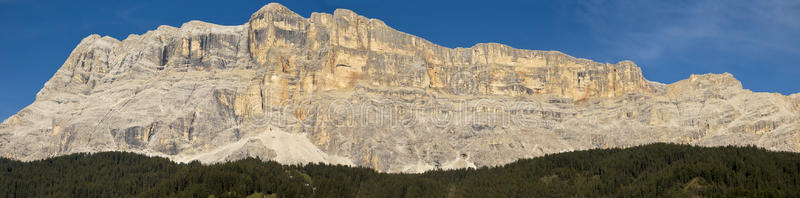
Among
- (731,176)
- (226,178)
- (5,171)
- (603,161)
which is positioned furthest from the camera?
(5,171)

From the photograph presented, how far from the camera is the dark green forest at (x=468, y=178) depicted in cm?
11906

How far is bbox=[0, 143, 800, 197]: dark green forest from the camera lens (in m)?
119

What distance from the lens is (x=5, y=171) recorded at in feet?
485

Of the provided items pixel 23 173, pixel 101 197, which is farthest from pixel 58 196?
pixel 23 173

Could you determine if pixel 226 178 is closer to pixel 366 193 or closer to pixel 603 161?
pixel 366 193

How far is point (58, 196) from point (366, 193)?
154ft

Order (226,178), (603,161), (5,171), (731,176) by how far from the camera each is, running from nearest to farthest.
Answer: (731,176) < (226,178) < (603,161) < (5,171)

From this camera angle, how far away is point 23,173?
14588cm

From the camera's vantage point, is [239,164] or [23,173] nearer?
[239,164]

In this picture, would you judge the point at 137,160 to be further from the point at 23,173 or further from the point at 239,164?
the point at 239,164

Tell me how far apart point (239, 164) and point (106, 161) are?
32.3 metres

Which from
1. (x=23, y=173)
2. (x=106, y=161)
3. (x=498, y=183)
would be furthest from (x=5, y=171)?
(x=498, y=183)

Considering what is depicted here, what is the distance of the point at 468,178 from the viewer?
144 meters

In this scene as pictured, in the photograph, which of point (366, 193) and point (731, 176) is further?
point (366, 193)
